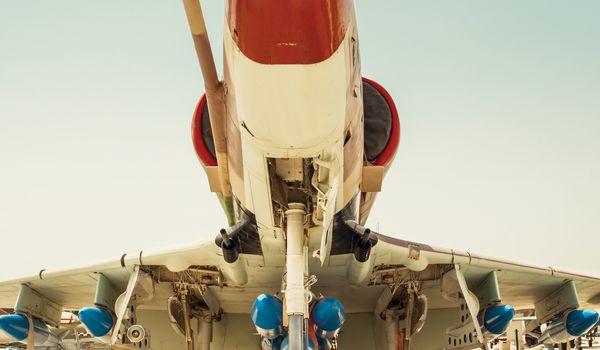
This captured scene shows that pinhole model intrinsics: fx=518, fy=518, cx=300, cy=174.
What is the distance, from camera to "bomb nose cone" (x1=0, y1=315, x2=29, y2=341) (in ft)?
21.9

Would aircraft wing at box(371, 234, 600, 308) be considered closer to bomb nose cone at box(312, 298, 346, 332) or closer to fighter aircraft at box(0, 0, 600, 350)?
fighter aircraft at box(0, 0, 600, 350)

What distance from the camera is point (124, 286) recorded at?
696 centimetres

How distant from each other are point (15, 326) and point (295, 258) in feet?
15.0

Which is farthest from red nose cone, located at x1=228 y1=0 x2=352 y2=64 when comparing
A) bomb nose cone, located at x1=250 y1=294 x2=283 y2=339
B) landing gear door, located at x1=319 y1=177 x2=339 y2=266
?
bomb nose cone, located at x1=250 y1=294 x2=283 y2=339

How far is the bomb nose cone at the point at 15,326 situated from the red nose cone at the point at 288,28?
5565mm

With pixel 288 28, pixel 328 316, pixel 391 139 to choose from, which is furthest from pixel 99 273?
pixel 288 28

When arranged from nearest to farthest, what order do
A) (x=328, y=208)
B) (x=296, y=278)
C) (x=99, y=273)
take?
(x=296, y=278)
(x=328, y=208)
(x=99, y=273)

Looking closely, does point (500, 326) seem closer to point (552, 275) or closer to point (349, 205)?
point (552, 275)

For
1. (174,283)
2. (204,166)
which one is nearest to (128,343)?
(174,283)

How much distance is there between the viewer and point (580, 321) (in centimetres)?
705

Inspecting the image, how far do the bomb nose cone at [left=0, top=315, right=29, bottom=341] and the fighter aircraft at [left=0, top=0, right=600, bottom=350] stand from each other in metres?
0.02

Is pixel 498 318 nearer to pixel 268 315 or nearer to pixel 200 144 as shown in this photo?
pixel 268 315

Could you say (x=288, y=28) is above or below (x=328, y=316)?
above

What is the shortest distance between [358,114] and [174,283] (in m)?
3.80
